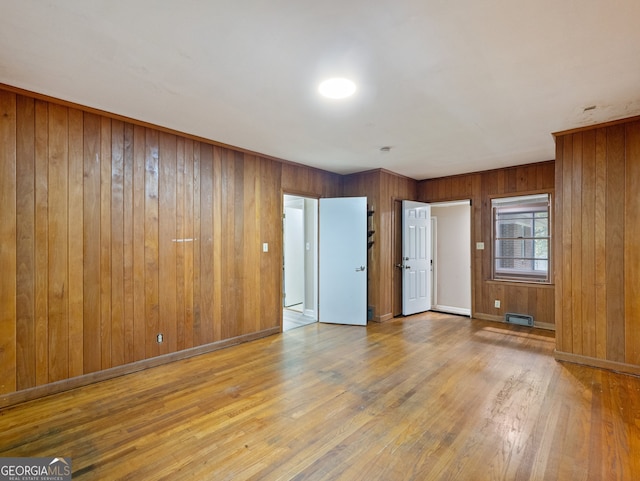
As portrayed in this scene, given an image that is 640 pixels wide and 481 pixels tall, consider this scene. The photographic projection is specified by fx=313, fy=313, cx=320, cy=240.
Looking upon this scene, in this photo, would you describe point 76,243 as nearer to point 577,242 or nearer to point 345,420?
point 345,420

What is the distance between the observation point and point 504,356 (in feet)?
11.7

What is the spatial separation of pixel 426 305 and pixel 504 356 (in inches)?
92.4

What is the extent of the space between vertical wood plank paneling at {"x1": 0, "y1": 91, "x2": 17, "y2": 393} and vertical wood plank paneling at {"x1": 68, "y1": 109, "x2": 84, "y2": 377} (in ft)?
1.19

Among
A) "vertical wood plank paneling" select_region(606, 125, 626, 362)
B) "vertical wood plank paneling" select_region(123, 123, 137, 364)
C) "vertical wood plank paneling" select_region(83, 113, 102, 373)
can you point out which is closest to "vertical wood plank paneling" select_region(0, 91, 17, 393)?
"vertical wood plank paneling" select_region(83, 113, 102, 373)

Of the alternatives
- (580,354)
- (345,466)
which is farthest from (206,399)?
(580,354)

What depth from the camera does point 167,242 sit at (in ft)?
11.2

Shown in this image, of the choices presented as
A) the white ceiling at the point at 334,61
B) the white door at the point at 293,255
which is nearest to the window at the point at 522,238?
the white ceiling at the point at 334,61

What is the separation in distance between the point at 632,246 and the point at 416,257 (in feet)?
9.55

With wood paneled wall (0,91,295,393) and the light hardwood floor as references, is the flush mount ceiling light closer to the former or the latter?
wood paneled wall (0,91,295,393)

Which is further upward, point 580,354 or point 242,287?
point 242,287

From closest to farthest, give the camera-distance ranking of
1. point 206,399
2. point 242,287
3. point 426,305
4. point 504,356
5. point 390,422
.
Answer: point 390,422
point 206,399
point 504,356
point 242,287
point 426,305

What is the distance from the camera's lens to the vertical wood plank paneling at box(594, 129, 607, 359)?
10.5 ft

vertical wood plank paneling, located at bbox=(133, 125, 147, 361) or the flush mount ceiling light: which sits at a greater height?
the flush mount ceiling light

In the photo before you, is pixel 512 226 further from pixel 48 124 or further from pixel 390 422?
pixel 48 124
